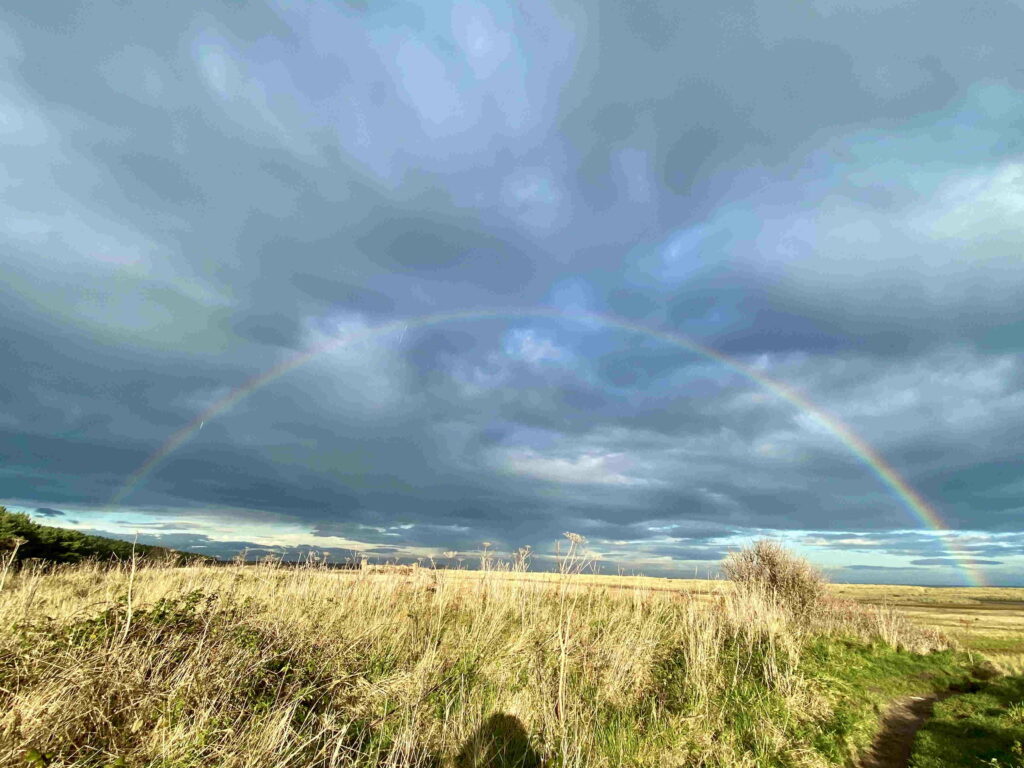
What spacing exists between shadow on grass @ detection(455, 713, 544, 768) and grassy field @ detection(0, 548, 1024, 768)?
1.0 inches

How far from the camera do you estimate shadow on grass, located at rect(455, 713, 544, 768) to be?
6.29 metres

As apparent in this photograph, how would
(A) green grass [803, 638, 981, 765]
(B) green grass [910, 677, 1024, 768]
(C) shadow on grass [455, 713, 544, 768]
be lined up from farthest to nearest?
(A) green grass [803, 638, 981, 765] < (B) green grass [910, 677, 1024, 768] < (C) shadow on grass [455, 713, 544, 768]

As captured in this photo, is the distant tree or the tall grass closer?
the tall grass

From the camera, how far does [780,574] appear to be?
26.0m

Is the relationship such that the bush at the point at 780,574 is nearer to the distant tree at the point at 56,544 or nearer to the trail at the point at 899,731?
the trail at the point at 899,731

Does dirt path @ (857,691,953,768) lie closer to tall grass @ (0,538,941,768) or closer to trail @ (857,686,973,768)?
trail @ (857,686,973,768)

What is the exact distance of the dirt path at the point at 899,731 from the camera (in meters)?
9.51

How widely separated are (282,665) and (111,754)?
9.13 feet

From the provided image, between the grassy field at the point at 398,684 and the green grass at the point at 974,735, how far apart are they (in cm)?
108

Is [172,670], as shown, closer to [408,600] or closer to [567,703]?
[567,703]

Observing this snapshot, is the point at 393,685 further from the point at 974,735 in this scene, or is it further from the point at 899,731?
the point at 899,731

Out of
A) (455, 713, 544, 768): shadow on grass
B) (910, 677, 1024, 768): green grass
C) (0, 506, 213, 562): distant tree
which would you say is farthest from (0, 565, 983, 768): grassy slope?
(0, 506, 213, 562): distant tree

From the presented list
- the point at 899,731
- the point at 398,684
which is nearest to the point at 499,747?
the point at 398,684

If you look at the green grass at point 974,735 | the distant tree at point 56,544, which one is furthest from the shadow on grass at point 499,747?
the distant tree at point 56,544
